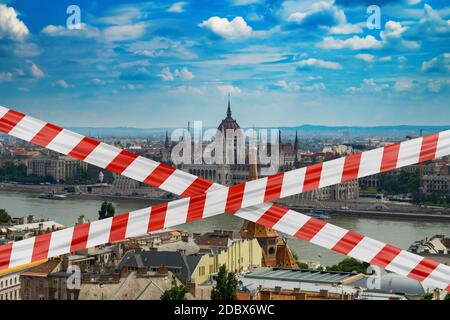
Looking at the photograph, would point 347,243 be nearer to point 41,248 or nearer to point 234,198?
point 234,198

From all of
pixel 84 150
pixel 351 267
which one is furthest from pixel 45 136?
pixel 351 267

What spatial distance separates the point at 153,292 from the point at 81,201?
21.4 feet

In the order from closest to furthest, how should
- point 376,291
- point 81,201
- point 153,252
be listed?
point 376,291 < point 153,252 < point 81,201

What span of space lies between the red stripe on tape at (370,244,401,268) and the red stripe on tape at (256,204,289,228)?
0.20 feet

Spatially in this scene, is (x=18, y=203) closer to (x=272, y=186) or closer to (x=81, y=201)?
(x=81, y=201)

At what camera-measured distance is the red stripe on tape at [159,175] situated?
1.63 ft

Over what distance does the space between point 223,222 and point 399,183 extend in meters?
3.26

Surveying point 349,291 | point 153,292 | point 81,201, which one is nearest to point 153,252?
point 349,291

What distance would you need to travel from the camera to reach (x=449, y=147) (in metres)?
0.49

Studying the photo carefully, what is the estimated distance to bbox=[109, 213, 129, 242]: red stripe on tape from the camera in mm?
494

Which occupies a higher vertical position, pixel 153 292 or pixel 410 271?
pixel 410 271

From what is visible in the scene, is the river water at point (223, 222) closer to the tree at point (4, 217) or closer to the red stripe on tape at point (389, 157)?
the tree at point (4, 217)

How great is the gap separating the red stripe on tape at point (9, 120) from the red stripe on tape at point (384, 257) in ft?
0.77
